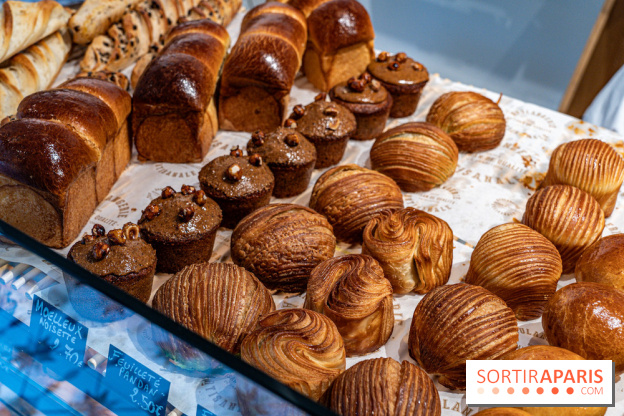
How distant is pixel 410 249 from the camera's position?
2.22 metres

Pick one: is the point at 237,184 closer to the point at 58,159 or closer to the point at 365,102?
the point at 58,159

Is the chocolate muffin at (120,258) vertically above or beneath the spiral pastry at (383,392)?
beneath

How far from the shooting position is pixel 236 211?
2.54m

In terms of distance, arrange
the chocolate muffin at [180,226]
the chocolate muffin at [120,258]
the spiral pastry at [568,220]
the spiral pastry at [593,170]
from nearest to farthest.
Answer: the chocolate muffin at [120,258]
the chocolate muffin at [180,226]
the spiral pastry at [568,220]
the spiral pastry at [593,170]

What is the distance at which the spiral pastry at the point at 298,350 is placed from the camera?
1600 mm

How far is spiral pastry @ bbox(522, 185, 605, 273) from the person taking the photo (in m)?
2.39

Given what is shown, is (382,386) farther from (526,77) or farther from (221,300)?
(526,77)

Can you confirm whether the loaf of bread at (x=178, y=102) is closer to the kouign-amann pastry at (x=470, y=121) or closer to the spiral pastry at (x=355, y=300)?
the spiral pastry at (x=355, y=300)

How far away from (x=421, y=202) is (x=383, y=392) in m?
1.47

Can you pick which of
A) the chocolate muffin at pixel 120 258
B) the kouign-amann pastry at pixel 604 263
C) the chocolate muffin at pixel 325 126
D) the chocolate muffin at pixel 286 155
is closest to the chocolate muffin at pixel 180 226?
the chocolate muffin at pixel 120 258

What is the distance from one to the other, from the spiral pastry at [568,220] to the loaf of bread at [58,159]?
194 cm

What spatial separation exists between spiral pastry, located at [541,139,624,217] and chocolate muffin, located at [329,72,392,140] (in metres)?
0.97

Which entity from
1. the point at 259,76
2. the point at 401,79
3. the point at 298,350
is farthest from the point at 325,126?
the point at 298,350

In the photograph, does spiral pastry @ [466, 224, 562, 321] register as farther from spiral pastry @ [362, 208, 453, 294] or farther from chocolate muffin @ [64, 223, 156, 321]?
chocolate muffin @ [64, 223, 156, 321]
